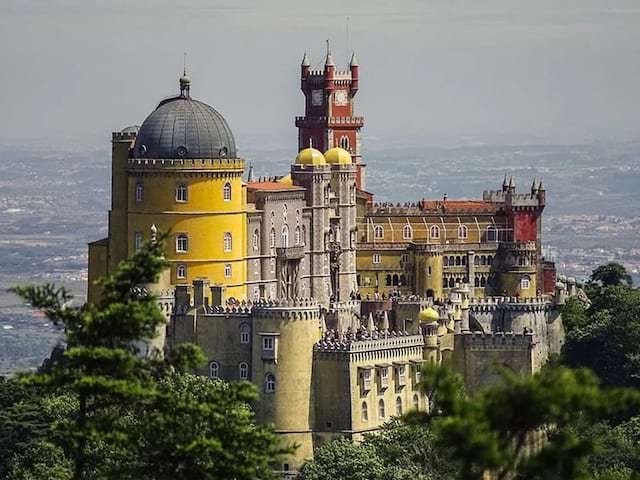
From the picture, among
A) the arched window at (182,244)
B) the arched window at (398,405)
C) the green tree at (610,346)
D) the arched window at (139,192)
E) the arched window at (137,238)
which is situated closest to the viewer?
the arched window at (398,405)

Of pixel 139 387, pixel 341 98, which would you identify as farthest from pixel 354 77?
pixel 139 387

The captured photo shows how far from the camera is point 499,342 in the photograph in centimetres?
11981

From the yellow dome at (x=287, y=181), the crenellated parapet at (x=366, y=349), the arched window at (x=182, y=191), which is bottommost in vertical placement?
the crenellated parapet at (x=366, y=349)

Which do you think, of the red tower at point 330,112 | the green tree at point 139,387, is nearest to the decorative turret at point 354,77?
the red tower at point 330,112

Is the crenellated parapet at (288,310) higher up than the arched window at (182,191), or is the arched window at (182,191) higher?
the arched window at (182,191)

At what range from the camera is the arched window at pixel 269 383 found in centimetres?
11256

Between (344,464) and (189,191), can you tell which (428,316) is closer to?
(189,191)

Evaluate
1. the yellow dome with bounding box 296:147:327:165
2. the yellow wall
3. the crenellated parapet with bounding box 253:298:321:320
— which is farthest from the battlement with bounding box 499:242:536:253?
the crenellated parapet with bounding box 253:298:321:320

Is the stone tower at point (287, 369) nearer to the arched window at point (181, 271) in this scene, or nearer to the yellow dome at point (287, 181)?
the arched window at point (181, 271)

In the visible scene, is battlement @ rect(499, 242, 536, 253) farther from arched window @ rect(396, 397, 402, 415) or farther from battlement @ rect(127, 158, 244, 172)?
arched window @ rect(396, 397, 402, 415)

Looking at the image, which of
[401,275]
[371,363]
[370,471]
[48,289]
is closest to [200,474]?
[48,289]

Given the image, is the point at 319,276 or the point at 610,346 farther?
the point at 319,276

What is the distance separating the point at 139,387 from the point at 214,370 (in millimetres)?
52456

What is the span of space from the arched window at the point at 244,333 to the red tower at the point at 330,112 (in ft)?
116
